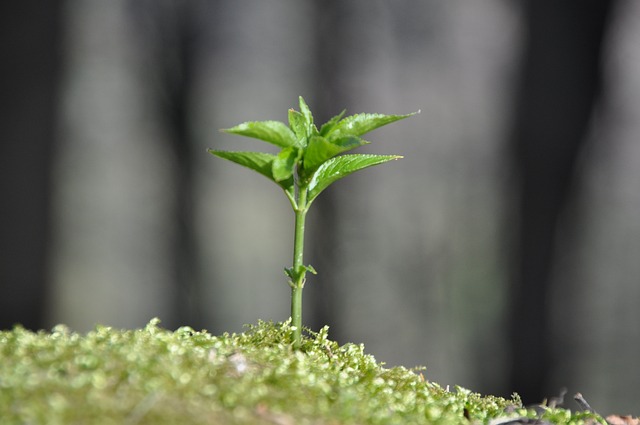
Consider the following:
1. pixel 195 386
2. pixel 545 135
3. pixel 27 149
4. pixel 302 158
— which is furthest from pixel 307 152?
pixel 27 149

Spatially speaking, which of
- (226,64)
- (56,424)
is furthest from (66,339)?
(226,64)

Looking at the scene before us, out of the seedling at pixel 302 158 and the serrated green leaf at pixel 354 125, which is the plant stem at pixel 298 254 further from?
the serrated green leaf at pixel 354 125

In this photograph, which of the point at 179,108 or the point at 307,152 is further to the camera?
the point at 179,108

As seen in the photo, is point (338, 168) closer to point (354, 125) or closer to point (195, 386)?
point (354, 125)

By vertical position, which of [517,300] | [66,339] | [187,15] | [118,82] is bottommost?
[517,300]

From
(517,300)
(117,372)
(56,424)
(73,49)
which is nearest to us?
(56,424)

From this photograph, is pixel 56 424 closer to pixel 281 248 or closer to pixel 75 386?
pixel 75 386

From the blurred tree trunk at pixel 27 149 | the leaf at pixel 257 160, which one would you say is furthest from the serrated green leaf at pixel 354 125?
the blurred tree trunk at pixel 27 149
